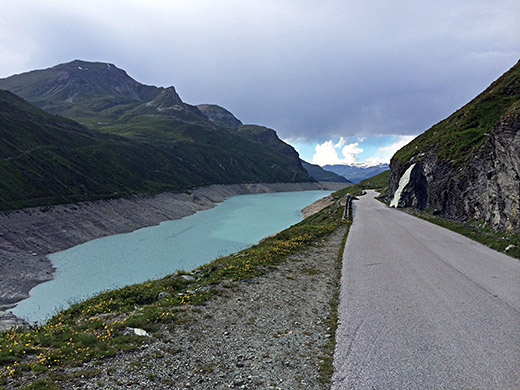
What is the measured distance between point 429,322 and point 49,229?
180 ft

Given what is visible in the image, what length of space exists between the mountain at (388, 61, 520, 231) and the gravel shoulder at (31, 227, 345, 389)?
1901cm

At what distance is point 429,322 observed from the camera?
959cm

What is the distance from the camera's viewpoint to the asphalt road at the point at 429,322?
6.98m

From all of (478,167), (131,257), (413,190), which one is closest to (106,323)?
(478,167)

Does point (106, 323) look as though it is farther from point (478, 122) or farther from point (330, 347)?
point (478, 122)

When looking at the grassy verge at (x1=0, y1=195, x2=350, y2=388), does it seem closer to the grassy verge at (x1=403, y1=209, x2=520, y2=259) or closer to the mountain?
the grassy verge at (x1=403, y1=209, x2=520, y2=259)

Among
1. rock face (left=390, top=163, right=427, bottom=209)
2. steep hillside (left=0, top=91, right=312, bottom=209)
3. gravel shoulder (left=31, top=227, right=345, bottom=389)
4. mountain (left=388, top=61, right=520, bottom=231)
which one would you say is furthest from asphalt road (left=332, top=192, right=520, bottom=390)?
steep hillside (left=0, top=91, right=312, bottom=209)

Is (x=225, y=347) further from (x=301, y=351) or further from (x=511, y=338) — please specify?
(x=511, y=338)

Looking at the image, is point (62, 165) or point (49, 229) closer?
point (49, 229)

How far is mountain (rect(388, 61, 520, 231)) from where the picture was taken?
72.7ft

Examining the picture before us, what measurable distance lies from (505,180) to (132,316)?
27928mm

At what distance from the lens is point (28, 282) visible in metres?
30.7

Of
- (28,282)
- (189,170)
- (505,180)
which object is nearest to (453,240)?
(505,180)

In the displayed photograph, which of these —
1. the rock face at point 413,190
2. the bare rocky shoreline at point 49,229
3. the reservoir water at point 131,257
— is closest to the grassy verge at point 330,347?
the bare rocky shoreline at point 49,229
